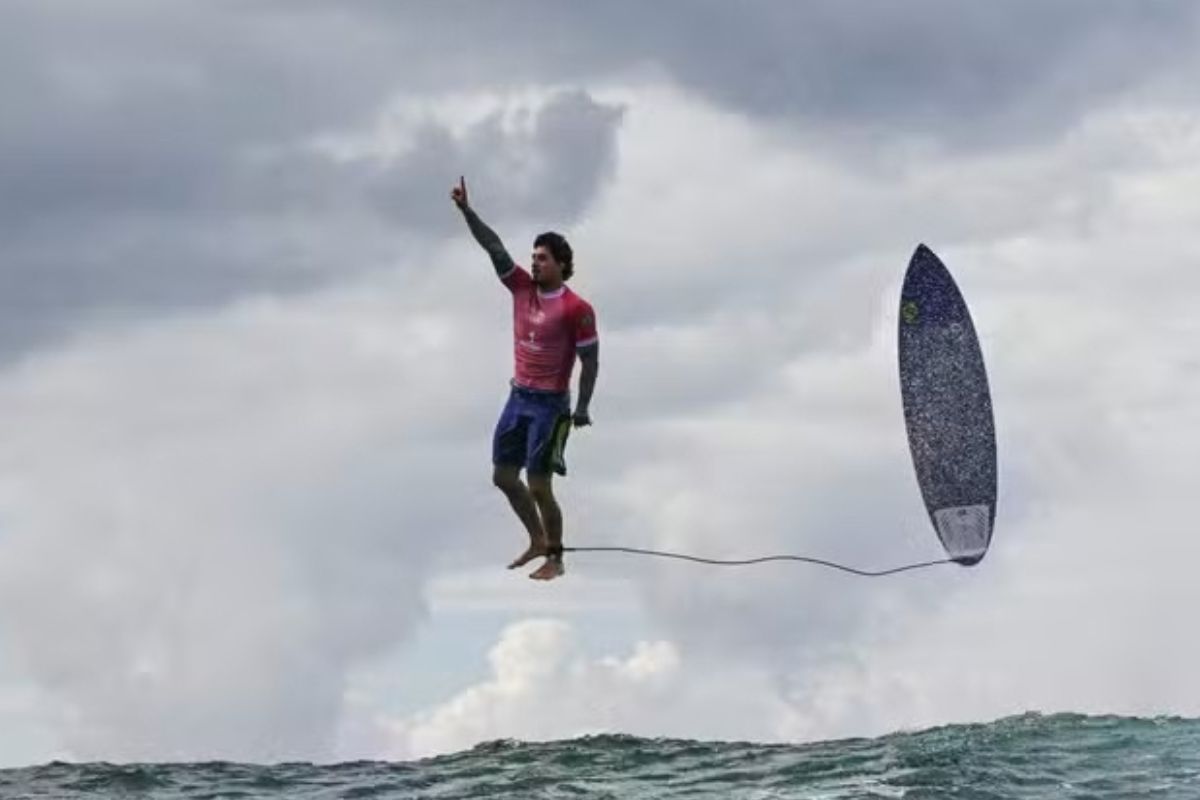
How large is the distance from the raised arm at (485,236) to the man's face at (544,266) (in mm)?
342

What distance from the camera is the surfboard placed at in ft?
94.2

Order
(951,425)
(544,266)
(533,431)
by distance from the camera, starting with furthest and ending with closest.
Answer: (951,425)
(533,431)
(544,266)

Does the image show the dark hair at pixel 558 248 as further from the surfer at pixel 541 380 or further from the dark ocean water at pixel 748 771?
the dark ocean water at pixel 748 771

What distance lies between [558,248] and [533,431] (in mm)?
2213

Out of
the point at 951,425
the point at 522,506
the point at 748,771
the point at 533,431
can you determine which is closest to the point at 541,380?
the point at 533,431

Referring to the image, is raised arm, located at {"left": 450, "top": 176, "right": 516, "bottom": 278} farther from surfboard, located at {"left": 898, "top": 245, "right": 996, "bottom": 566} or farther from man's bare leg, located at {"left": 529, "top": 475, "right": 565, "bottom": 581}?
surfboard, located at {"left": 898, "top": 245, "right": 996, "bottom": 566}

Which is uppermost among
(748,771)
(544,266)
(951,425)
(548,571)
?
(544,266)

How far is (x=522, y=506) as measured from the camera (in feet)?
78.7

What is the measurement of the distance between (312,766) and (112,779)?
8.73 ft

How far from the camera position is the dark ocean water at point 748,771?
2184cm

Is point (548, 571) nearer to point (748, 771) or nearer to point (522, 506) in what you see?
point (522, 506)

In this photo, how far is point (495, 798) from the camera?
21656 millimetres

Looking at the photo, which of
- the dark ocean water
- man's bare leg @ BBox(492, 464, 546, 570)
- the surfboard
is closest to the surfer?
man's bare leg @ BBox(492, 464, 546, 570)

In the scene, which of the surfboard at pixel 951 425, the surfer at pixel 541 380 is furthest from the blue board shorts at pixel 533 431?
the surfboard at pixel 951 425
